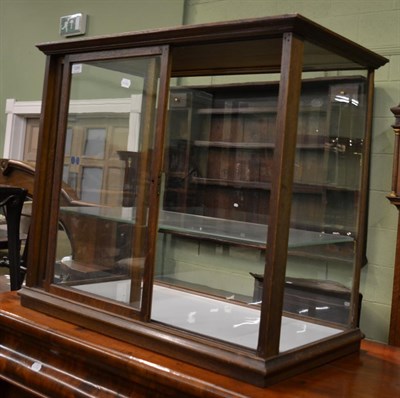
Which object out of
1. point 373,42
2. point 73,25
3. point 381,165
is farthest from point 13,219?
point 73,25

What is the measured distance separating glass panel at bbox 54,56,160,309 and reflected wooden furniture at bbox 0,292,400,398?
13 cm

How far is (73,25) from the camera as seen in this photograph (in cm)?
506

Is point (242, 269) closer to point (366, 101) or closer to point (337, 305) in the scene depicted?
point (337, 305)

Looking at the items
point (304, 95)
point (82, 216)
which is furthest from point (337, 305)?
point (82, 216)

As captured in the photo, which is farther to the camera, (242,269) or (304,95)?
(242,269)

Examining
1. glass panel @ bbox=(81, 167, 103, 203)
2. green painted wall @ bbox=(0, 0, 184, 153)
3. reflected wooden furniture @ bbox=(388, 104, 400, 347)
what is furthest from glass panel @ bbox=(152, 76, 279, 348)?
green painted wall @ bbox=(0, 0, 184, 153)

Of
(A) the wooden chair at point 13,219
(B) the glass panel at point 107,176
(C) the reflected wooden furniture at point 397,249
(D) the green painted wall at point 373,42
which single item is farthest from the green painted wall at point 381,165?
(B) the glass panel at point 107,176

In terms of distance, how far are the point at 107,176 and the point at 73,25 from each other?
4.20 m

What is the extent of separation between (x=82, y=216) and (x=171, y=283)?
1.14 feet

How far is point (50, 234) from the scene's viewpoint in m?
1.31

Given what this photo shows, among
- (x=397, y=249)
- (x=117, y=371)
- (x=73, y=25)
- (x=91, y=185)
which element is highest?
(x=73, y=25)

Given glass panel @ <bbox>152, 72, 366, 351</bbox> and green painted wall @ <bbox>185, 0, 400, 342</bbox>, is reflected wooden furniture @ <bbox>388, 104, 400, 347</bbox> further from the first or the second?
glass panel @ <bbox>152, 72, 366, 351</bbox>

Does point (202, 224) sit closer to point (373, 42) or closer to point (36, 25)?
point (373, 42)

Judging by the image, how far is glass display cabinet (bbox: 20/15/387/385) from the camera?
0.93 m
